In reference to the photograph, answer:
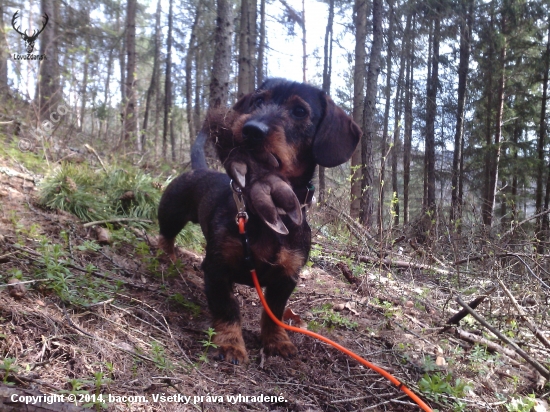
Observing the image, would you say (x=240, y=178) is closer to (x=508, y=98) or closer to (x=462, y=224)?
(x=462, y=224)

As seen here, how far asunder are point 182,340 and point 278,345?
0.67 meters

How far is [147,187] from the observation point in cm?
539

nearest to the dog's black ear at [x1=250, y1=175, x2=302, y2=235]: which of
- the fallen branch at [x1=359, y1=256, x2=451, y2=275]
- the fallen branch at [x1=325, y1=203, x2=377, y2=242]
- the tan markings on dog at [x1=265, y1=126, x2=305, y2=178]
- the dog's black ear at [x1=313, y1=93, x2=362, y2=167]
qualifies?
the tan markings on dog at [x1=265, y1=126, x2=305, y2=178]

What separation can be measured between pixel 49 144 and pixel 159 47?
18.0 metres

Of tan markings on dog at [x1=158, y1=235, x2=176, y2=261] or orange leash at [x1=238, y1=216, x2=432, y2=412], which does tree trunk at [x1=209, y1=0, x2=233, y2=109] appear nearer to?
tan markings on dog at [x1=158, y1=235, x2=176, y2=261]

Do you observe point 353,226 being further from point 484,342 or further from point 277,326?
point 277,326

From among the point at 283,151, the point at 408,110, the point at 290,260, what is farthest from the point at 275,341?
the point at 408,110

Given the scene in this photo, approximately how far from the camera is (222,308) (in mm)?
2791

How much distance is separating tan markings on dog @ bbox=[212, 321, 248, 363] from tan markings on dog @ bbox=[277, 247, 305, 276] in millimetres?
515

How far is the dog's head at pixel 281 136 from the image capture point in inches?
90.6

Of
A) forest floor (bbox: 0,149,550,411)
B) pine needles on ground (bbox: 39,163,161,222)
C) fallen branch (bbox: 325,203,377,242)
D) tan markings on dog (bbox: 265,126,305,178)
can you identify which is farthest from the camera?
fallen branch (bbox: 325,203,377,242)

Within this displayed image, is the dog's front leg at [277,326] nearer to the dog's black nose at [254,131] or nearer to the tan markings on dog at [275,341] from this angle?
the tan markings on dog at [275,341]

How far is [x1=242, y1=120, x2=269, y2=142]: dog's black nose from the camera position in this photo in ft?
7.46

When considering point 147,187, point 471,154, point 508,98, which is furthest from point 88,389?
point 508,98
